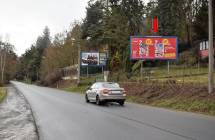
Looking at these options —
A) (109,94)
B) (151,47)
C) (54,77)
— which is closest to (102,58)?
(54,77)

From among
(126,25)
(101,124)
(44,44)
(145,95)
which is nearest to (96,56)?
(126,25)

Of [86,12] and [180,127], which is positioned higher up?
[86,12]

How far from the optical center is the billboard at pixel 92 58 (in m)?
Answer: 68.2

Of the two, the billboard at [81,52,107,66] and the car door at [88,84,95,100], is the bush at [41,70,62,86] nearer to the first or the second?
the billboard at [81,52,107,66]

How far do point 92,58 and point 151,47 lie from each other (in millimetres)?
28567

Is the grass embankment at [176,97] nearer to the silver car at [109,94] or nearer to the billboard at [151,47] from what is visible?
the silver car at [109,94]

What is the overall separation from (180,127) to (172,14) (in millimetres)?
57001

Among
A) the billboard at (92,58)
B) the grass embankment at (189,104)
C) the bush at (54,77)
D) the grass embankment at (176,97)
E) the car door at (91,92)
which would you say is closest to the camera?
the grass embankment at (189,104)

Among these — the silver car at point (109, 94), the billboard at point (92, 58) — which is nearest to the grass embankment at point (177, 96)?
the silver car at point (109, 94)

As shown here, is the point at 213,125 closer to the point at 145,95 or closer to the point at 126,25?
the point at 145,95

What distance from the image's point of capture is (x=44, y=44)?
18450 cm

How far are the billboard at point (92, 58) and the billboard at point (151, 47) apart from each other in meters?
27.8

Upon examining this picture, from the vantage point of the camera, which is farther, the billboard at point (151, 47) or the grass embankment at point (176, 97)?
the billboard at point (151, 47)

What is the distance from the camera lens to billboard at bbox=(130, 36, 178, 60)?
4078 cm
